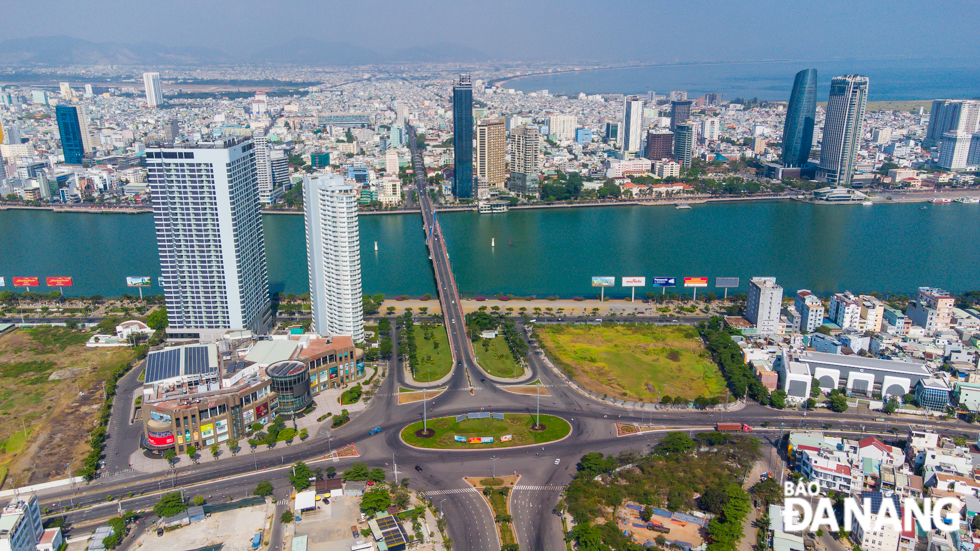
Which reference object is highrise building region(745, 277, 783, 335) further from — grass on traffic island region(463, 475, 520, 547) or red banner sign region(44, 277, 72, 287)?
red banner sign region(44, 277, 72, 287)

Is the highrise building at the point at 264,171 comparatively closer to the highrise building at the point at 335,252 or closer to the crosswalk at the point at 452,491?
the highrise building at the point at 335,252

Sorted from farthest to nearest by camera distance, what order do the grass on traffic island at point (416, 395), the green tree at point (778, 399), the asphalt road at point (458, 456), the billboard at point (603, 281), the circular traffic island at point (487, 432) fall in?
the billboard at point (603, 281) < the grass on traffic island at point (416, 395) < the green tree at point (778, 399) < the circular traffic island at point (487, 432) < the asphalt road at point (458, 456)

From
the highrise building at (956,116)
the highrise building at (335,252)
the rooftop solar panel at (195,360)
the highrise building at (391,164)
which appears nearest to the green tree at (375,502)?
the rooftop solar panel at (195,360)

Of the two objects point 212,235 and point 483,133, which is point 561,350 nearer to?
point 212,235

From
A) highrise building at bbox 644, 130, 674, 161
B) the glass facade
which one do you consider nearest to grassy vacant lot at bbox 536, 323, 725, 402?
the glass facade

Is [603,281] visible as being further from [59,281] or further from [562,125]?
[562,125]

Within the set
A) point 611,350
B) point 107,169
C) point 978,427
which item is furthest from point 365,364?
point 107,169
